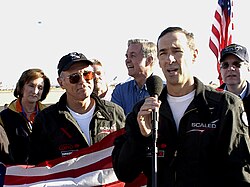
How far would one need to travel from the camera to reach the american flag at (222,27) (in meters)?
10.6

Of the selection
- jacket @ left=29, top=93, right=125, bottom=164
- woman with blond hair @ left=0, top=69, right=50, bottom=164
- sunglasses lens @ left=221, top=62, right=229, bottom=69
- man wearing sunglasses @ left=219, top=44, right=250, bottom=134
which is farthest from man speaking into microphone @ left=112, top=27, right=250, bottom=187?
woman with blond hair @ left=0, top=69, right=50, bottom=164

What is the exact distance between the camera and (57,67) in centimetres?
582

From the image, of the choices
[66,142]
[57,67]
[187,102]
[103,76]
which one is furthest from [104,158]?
[103,76]

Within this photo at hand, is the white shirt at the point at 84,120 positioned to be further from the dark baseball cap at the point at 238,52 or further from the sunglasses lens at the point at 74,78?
the dark baseball cap at the point at 238,52

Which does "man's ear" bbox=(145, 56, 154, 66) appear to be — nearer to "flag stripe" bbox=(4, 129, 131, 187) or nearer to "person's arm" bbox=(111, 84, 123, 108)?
"person's arm" bbox=(111, 84, 123, 108)

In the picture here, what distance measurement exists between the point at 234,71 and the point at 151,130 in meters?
2.67

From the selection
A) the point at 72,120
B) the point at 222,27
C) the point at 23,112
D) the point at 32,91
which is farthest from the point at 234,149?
the point at 222,27

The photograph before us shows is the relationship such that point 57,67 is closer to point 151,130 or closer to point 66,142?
point 66,142

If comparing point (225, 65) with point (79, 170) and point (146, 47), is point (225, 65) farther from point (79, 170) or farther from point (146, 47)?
point (79, 170)

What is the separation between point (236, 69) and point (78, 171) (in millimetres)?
2234

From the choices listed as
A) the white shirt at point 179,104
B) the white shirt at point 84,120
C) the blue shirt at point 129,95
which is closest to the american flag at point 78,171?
the white shirt at point 84,120

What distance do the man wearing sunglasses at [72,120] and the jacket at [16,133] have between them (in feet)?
1.97

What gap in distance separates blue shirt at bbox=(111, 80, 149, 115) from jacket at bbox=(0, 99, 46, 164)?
4.24ft

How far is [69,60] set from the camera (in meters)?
5.66
